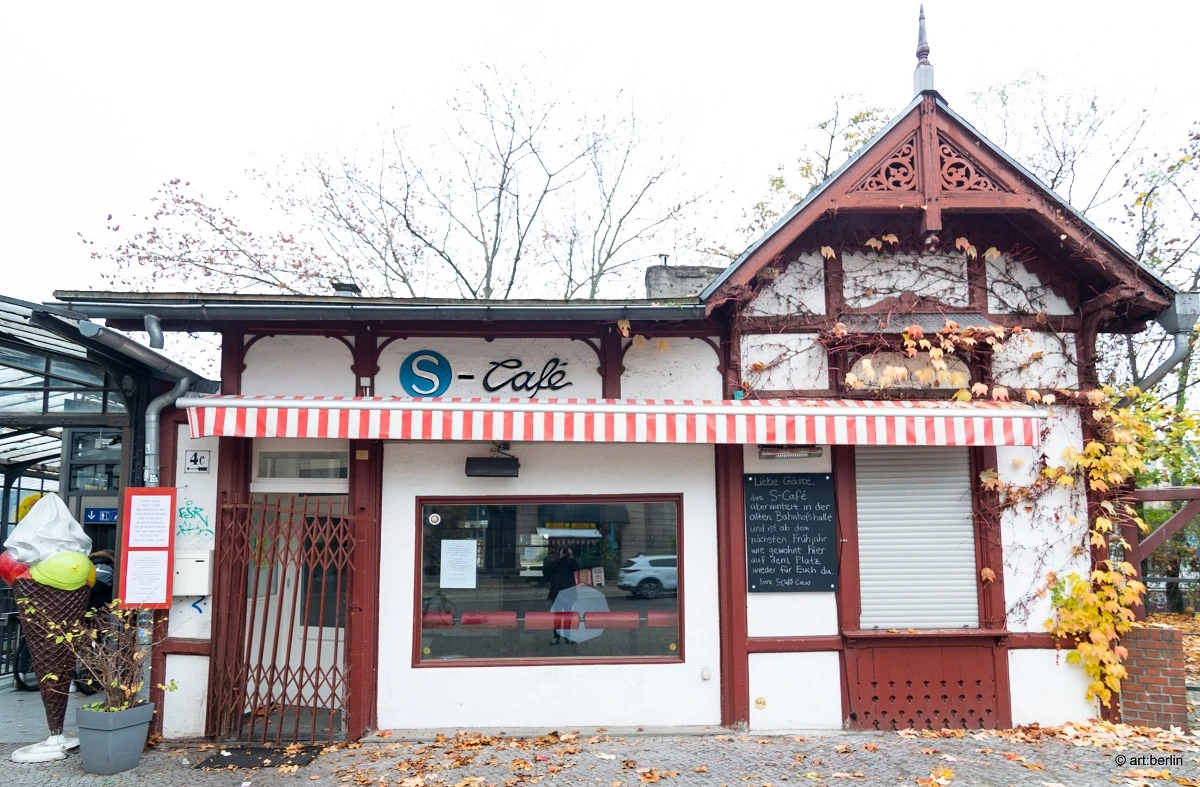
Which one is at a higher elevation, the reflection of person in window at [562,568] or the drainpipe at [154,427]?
the drainpipe at [154,427]

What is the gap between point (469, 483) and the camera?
7.82 m

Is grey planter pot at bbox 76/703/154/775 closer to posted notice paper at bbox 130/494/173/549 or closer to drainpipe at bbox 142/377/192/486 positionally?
posted notice paper at bbox 130/494/173/549

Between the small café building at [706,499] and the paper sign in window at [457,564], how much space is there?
0.04 meters

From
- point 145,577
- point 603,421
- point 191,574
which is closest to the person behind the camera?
point 603,421

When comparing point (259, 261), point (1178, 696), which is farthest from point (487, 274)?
point (1178, 696)

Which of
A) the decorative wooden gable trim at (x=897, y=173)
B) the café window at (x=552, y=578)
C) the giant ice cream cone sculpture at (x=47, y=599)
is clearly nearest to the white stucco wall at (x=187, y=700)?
the giant ice cream cone sculpture at (x=47, y=599)

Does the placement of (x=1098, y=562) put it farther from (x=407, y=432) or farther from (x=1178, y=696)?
(x=407, y=432)

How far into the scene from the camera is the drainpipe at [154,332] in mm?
6922

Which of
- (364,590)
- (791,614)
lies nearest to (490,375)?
(364,590)

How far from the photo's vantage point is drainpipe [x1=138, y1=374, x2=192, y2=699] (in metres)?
7.26

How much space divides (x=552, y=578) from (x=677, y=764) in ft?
6.82

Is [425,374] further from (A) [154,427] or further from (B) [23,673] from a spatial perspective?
(B) [23,673]

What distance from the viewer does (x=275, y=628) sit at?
752cm

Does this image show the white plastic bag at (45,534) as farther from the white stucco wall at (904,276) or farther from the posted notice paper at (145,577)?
the white stucco wall at (904,276)
